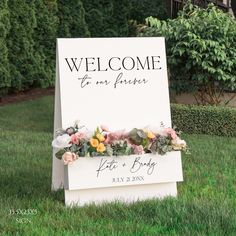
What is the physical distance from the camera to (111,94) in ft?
15.8

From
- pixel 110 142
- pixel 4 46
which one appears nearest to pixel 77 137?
pixel 110 142

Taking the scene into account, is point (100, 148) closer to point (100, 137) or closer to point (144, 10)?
point (100, 137)

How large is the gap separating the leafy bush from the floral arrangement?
480 centimetres

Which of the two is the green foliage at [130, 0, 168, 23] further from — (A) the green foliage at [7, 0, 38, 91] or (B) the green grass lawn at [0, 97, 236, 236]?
Answer: (B) the green grass lawn at [0, 97, 236, 236]

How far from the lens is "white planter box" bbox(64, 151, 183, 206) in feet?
14.7

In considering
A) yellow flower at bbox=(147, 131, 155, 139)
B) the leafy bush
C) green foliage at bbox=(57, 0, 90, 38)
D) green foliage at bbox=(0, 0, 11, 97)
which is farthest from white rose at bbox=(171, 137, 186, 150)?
green foliage at bbox=(57, 0, 90, 38)

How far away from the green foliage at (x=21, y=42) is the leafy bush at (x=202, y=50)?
301 centimetres

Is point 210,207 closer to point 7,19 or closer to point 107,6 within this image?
point 7,19

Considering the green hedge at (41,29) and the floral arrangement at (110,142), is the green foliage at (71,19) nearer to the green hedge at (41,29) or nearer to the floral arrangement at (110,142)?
the green hedge at (41,29)

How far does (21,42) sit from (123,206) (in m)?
8.07

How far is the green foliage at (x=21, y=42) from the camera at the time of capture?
38.7 feet

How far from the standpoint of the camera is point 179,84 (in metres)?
10.2

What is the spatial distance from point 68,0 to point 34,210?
975 centimetres

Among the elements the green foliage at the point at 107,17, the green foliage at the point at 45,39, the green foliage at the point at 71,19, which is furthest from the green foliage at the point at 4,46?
the green foliage at the point at 107,17
